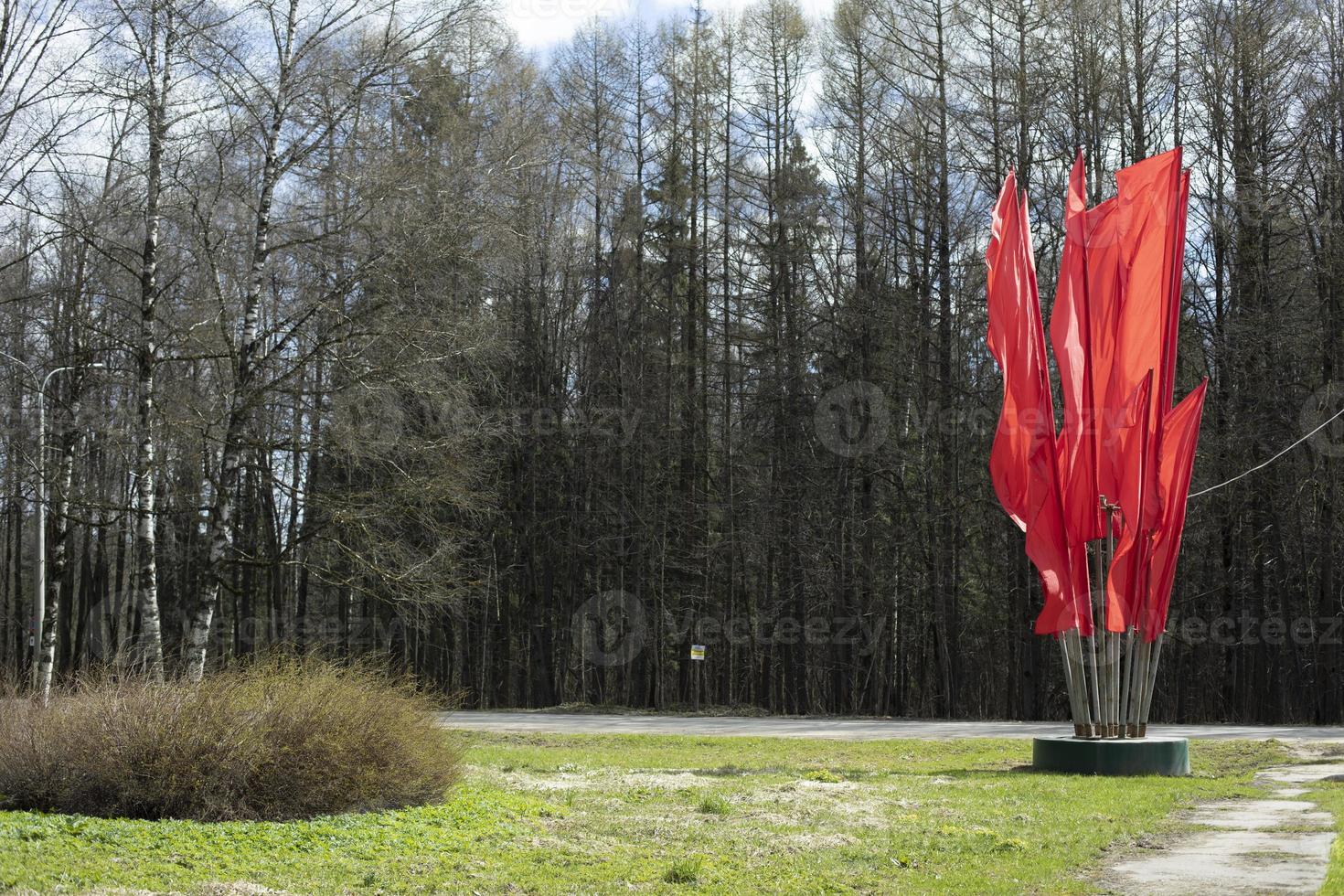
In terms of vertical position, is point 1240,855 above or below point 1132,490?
below

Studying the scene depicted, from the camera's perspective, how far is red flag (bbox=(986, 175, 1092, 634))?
1487 cm

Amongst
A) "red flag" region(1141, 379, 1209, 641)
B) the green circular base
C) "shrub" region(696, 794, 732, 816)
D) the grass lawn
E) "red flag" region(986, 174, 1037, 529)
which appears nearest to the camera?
the grass lawn

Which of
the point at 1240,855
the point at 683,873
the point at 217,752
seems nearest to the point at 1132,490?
the point at 1240,855

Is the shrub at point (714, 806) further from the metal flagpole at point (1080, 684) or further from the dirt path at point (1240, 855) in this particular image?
the metal flagpole at point (1080, 684)

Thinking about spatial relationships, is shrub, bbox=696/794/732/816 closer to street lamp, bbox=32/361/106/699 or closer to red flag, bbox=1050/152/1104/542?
red flag, bbox=1050/152/1104/542

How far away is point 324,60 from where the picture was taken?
54.0 ft

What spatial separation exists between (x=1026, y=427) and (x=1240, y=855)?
7041mm

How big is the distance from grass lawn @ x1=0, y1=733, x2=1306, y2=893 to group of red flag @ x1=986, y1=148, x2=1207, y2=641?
2.50 m

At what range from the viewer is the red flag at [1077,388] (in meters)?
15.0

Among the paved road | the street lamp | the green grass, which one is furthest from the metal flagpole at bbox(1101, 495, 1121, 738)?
the street lamp

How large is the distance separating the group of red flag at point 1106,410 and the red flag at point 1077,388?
0.05ft

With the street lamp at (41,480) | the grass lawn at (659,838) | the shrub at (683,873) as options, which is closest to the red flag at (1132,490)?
the grass lawn at (659,838)

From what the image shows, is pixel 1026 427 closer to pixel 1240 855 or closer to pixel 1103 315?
pixel 1103 315

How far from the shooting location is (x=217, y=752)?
8477 millimetres
